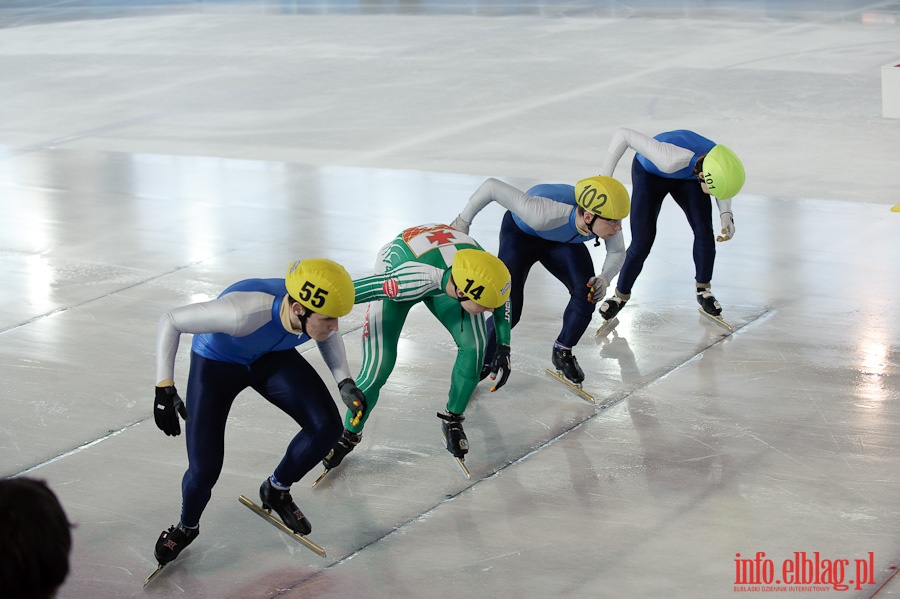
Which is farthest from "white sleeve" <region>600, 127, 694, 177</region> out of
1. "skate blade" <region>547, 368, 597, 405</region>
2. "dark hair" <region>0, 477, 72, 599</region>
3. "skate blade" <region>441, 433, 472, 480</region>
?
"dark hair" <region>0, 477, 72, 599</region>

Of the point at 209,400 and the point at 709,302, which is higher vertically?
the point at 209,400

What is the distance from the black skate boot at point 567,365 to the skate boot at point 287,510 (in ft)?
7.57

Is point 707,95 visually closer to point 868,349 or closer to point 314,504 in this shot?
point 868,349

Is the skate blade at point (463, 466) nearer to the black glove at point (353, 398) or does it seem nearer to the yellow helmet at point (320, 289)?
the black glove at point (353, 398)

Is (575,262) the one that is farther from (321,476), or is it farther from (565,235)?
(321,476)

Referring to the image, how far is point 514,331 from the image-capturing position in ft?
27.0

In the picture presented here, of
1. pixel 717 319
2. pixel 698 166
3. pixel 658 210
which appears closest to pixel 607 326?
pixel 717 319

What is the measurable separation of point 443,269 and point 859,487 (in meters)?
2.35

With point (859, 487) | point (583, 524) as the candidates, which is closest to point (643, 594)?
point (583, 524)

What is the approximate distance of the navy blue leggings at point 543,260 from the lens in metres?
6.90

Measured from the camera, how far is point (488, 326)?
6902 mm

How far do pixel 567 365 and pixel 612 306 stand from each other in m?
1.35

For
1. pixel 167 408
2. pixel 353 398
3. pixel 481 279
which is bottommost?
pixel 353 398

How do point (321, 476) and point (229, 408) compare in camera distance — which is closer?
point (229, 408)
